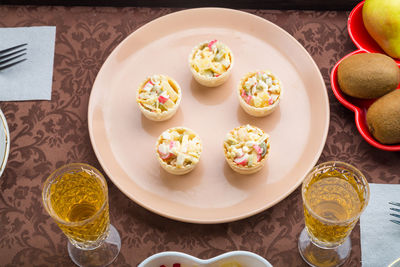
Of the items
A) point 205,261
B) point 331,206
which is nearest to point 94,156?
point 205,261

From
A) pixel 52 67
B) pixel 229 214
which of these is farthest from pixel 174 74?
pixel 229 214

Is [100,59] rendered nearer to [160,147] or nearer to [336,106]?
[160,147]

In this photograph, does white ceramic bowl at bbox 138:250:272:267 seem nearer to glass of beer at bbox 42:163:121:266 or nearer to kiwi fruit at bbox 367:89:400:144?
glass of beer at bbox 42:163:121:266

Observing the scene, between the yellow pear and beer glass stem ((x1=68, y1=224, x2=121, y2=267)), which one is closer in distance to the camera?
beer glass stem ((x1=68, y1=224, x2=121, y2=267))

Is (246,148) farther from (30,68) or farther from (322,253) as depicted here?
(30,68)

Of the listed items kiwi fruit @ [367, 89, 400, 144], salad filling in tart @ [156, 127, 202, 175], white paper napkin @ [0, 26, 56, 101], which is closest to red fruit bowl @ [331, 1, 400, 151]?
kiwi fruit @ [367, 89, 400, 144]

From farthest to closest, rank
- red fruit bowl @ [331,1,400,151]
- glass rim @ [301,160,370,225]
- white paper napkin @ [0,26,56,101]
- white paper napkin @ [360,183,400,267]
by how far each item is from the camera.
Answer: white paper napkin @ [0,26,56,101]
red fruit bowl @ [331,1,400,151]
white paper napkin @ [360,183,400,267]
glass rim @ [301,160,370,225]
